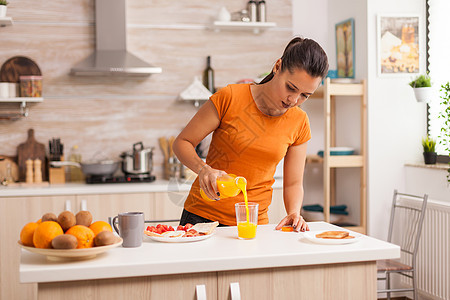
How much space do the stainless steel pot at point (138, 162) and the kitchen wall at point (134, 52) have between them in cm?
24

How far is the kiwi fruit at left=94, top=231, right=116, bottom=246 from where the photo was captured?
152cm

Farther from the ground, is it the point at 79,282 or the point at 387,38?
the point at 387,38

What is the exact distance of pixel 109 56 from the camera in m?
3.97

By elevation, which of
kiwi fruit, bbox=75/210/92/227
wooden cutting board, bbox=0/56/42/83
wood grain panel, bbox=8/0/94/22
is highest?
wood grain panel, bbox=8/0/94/22

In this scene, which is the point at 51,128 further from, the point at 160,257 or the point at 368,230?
the point at 160,257

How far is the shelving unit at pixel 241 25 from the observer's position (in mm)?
4129

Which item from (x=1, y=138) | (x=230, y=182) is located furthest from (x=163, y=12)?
(x=230, y=182)

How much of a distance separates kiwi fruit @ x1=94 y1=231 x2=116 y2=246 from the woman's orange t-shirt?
65 centimetres

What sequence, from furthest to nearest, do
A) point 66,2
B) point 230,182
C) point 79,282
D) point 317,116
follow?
point 317,116, point 66,2, point 230,182, point 79,282

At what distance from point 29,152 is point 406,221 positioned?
9.17ft

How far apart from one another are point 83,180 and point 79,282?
276cm

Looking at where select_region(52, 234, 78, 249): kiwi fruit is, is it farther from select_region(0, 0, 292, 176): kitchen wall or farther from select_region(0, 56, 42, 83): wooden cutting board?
select_region(0, 56, 42, 83): wooden cutting board

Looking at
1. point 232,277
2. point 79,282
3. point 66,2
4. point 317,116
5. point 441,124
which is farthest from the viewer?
point 317,116

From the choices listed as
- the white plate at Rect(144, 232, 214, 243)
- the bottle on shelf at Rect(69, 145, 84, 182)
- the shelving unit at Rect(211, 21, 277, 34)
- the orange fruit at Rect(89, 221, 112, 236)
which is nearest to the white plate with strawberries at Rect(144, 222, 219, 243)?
the white plate at Rect(144, 232, 214, 243)
